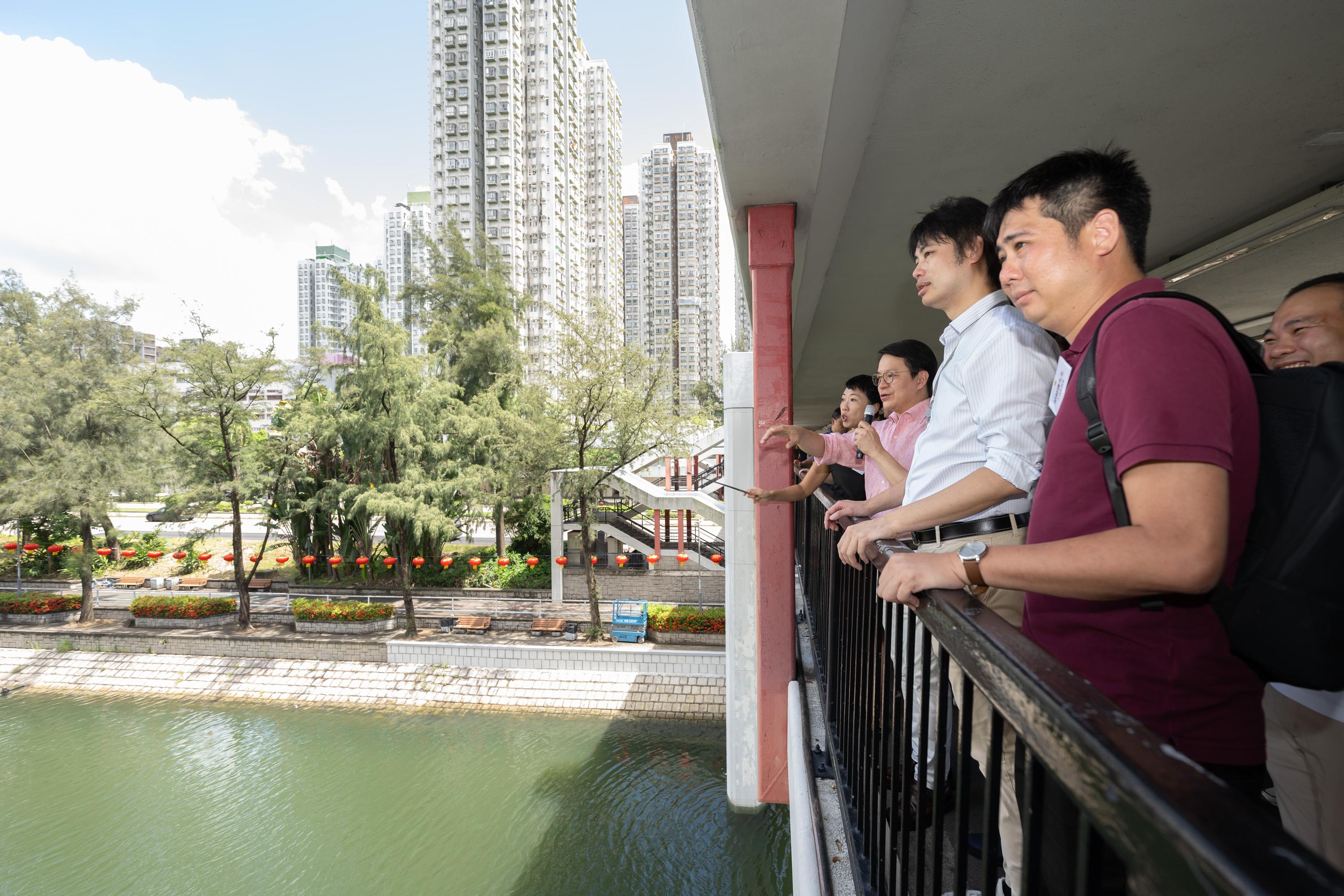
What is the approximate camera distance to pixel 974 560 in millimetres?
817

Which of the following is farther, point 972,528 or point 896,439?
point 896,439

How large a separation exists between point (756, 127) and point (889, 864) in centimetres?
242

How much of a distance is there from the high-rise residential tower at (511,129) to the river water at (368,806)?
22339 millimetres

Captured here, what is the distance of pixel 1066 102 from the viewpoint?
8.20 ft

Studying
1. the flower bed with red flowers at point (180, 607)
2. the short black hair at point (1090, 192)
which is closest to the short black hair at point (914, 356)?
the short black hair at point (1090, 192)

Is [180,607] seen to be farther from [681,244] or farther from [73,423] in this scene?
[681,244]

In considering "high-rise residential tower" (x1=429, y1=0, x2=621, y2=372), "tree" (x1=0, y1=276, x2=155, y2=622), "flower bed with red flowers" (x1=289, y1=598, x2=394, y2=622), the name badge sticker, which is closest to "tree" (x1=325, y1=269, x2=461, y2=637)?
"flower bed with red flowers" (x1=289, y1=598, x2=394, y2=622)

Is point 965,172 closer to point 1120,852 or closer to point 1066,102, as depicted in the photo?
point 1066,102

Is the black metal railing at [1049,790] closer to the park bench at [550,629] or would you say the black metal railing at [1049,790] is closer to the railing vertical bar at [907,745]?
the railing vertical bar at [907,745]

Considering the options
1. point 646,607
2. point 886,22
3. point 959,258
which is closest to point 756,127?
point 886,22

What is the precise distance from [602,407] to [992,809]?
39.1 feet

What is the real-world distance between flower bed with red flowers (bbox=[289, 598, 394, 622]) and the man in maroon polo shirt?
13.9 metres

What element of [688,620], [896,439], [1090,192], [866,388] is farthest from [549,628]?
[1090,192]

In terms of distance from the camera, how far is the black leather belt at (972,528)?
1215 mm
